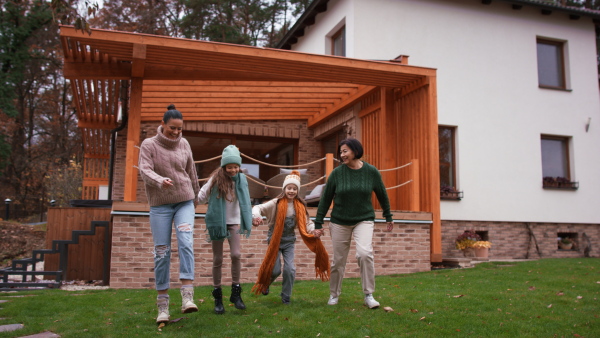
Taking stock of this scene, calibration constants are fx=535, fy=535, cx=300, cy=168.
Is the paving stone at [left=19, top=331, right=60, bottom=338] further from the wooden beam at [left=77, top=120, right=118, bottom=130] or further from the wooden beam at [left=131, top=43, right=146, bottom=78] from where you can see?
the wooden beam at [left=77, top=120, right=118, bottom=130]

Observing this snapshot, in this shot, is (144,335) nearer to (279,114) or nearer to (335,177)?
(335,177)

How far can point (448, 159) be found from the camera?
12.9 metres

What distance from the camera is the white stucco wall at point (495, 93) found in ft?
41.9

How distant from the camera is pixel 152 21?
77.4ft

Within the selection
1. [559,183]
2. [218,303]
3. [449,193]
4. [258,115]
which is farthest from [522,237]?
[218,303]

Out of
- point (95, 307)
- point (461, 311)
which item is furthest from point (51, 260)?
point (461, 311)

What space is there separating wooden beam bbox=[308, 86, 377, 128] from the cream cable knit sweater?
→ 7.00 meters

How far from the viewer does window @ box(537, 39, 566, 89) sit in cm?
1429

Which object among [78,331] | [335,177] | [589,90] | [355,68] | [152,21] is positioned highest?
[152,21]

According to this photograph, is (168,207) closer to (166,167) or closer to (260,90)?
(166,167)

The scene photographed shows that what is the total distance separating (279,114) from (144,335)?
32.2 feet

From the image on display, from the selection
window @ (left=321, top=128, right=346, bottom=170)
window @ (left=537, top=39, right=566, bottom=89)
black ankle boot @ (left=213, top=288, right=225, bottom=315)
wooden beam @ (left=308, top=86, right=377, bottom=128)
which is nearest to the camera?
black ankle boot @ (left=213, top=288, right=225, bottom=315)

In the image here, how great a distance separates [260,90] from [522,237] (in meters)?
7.25

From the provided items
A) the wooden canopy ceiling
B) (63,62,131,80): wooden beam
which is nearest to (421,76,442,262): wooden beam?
the wooden canopy ceiling
